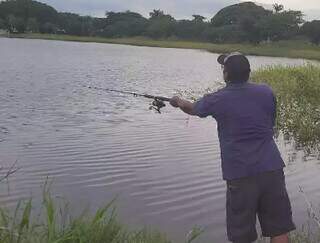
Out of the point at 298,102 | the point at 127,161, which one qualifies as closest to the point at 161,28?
the point at 298,102

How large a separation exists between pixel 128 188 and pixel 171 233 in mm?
2181

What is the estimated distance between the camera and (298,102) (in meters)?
18.1

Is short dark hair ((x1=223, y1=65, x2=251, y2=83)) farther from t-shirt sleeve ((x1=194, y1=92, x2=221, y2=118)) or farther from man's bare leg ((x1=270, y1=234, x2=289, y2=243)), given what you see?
man's bare leg ((x1=270, y1=234, x2=289, y2=243))

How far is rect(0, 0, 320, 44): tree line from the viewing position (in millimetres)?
106819

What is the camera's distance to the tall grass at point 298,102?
47.5 ft

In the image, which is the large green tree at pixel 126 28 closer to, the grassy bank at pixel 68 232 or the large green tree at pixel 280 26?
the large green tree at pixel 280 26

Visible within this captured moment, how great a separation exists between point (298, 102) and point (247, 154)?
13420 mm

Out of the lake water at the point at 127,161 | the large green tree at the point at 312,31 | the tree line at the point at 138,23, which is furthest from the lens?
the tree line at the point at 138,23

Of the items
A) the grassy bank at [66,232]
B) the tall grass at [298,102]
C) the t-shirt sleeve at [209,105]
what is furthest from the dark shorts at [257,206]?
the tall grass at [298,102]

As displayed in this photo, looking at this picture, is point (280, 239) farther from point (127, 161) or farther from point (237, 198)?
point (127, 161)

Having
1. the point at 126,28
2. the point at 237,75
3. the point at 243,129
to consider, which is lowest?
the point at 126,28

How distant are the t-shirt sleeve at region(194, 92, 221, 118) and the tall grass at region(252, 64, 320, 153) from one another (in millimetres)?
8563

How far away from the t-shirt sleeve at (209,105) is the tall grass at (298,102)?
856 cm

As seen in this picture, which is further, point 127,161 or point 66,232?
point 127,161
